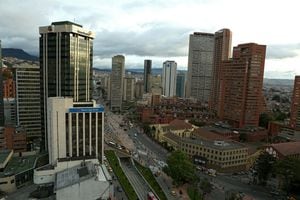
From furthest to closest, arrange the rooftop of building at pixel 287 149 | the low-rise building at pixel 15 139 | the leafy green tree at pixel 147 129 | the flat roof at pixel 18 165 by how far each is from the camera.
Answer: the leafy green tree at pixel 147 129, the low-rise building at pixel 15 139, the rooftop of building at pixel 287 149, the flat roof at pixel 18 165

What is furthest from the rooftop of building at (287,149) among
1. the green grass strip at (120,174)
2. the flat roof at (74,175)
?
the flat roof at (74,175)

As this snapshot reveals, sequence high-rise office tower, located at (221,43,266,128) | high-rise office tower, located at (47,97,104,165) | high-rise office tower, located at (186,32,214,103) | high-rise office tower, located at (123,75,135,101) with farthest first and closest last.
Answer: high-rise office tower, located at (186,32,214,103)
high-rise office tower, located at (123,75,135,101)
high-rise office tower, located at (221,43,266,128)
high-rise office tower, located at (47,97,104,165)

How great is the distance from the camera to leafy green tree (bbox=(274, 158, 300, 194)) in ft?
144

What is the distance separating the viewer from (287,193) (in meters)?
45.7

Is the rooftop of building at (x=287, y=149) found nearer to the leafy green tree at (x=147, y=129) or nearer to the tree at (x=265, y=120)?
the tree at (x=265, y=120)

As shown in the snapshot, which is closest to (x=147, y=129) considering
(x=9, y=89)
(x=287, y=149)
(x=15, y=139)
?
(x=15, y=139)

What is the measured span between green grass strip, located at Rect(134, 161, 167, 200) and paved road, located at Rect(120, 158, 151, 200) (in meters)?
0.99

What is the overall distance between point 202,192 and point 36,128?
4879 cm

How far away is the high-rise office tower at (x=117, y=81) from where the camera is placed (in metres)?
150

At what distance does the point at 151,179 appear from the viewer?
164 feet

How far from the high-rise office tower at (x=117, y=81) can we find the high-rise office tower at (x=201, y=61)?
5199cm

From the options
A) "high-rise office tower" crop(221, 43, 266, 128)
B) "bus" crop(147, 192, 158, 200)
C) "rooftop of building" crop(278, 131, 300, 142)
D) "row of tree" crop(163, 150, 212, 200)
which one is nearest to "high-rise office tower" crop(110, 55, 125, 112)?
"high-rise office tower" crop(221, 43, 266, 128)

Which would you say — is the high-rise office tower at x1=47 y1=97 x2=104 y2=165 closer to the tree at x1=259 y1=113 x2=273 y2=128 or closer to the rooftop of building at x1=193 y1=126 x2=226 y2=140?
the rooftop of building at x1=193 y1=126 x2=226 y2=140

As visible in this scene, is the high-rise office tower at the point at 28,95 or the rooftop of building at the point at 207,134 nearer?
the high-rise office tower at the point at 28,95
